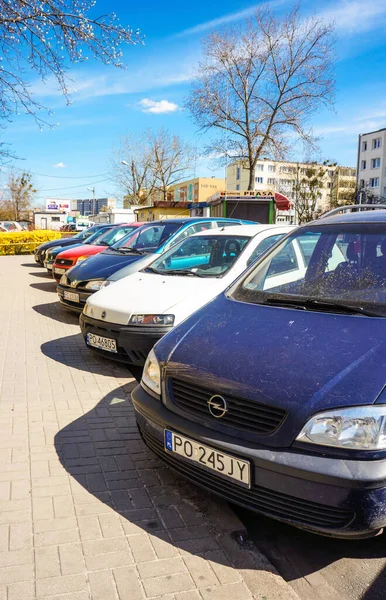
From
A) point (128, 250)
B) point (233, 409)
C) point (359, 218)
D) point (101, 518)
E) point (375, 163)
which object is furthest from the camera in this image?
point (375, 163)

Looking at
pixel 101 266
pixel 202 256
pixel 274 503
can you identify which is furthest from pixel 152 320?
pixel 101 266

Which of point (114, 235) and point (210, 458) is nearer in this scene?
point (210, 458)

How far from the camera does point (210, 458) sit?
2.61 metres

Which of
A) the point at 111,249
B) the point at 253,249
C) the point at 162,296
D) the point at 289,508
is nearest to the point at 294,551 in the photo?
the point at 289,508

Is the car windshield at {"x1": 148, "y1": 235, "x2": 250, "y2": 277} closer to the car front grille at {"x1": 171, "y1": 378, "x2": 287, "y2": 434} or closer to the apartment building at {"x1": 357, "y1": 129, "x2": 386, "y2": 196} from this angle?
the car front grille at {"x1": 171, "y1": 378, "x2": 287, "y2": 434}

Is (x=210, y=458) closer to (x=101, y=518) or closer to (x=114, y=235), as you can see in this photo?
(x=101, y=518)

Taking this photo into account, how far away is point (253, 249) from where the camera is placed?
589 cm

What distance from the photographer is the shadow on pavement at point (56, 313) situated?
860 cm

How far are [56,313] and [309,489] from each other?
7.61 metres

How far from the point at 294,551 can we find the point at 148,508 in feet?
2.90

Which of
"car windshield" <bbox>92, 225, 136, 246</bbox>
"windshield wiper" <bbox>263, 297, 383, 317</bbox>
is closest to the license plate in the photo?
"windshield wiper" <bbox>263, 297, 383, 317</bbox>

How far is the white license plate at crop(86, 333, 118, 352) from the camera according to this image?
539 cm

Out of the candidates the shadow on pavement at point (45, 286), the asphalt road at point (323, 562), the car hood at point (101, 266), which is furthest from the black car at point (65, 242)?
the asphalt road at point (323, 562)

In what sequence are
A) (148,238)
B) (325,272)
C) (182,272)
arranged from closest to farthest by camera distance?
1. (325,272)
2. (182,272)
3. (148,238)
